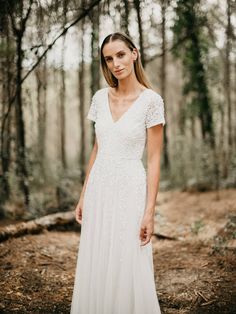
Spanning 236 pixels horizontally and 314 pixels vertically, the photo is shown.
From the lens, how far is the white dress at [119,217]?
8.86 ft

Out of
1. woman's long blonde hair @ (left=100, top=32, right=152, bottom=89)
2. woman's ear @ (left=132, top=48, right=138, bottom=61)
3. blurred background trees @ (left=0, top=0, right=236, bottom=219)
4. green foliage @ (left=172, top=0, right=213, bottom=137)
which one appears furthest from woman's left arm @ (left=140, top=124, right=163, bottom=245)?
green foliage @ (left=172, top=0, right=213, bottom=137)

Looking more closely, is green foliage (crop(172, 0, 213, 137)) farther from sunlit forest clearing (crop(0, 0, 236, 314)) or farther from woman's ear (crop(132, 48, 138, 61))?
woman's ear (crop(132, 48, 138, 61))

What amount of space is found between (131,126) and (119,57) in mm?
567

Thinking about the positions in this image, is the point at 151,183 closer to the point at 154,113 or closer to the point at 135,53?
the point at 154,113

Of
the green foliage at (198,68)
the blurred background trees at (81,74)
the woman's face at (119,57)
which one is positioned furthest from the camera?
the green foliage at (198,68)

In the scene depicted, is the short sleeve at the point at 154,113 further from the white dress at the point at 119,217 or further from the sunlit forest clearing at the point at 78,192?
the sunlit forest clearing at the point at 78,192

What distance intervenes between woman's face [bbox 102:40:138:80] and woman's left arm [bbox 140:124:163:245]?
0.50 meters

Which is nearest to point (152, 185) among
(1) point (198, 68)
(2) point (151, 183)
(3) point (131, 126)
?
(2) point (151, 183)

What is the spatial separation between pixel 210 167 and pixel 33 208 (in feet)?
16.9

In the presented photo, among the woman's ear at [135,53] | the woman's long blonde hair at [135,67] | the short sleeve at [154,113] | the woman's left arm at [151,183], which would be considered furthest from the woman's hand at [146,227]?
the woman's ear at [135,53]

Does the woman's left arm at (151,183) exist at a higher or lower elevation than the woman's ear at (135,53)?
lower

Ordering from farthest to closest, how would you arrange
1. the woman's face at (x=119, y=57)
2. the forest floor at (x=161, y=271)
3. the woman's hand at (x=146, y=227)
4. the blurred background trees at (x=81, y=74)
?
the blurred background trees at (x=81, y=74), the forest floor at (x=161, y=271), the woman's face at (x=119, y=57), the woman's hand at (x=146, y=227)

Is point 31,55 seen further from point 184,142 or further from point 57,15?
point 184,142

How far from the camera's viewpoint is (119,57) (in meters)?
2.82
